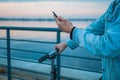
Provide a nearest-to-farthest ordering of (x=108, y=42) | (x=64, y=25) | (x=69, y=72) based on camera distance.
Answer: (x=108, y=42)
(x=64, y=25)
(x=69, y=72)

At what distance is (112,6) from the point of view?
1993mm

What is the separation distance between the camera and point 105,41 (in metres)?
1.82

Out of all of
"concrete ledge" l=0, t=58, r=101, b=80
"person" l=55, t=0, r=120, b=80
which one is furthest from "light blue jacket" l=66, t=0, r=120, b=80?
"concrete ledge" l=0, t=58, r=101, b=80

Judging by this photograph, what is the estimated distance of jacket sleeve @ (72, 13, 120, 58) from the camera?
1.79 m

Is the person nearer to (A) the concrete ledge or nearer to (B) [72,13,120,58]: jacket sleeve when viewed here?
(B) [72,13,120,58]: jacket sleeve

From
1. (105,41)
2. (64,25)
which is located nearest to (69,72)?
(64,25)

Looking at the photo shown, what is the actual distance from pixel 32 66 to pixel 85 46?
3.90 m

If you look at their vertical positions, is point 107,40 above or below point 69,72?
above

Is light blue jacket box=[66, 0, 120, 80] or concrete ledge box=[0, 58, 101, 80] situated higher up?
light blue jacket box=[66, 0, 120, 80]

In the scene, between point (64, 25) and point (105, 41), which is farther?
point (64, 25)

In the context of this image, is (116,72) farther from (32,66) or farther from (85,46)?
(32,66)

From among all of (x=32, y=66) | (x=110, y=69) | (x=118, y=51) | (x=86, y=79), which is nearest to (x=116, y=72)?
(x=110, y=69)

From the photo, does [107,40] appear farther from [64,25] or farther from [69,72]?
[69,72]

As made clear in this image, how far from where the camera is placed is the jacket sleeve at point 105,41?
1.79 meters
